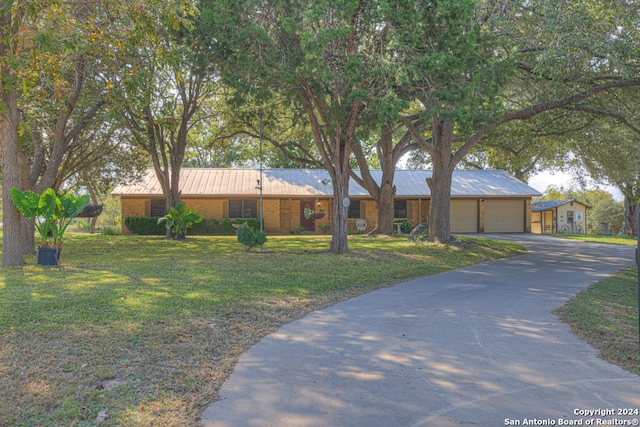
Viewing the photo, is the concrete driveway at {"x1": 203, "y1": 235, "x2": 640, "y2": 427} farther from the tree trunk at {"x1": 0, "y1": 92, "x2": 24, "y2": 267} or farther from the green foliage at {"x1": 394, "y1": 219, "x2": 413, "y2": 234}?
the green foliage at {"x1": 394, "y1": 219, "x2": 413, "y2": 234}

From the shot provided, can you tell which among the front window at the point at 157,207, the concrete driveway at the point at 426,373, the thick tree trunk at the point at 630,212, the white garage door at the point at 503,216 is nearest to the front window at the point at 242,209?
the front window at the point at 157,207

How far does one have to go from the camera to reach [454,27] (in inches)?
448

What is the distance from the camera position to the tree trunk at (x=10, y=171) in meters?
12.1

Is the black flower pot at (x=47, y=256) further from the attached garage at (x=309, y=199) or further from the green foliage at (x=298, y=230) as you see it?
the green foliage at (x=298, y=230)

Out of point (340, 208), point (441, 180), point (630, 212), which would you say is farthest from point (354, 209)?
point (630, 212)

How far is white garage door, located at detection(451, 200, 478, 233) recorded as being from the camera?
30.5 metres

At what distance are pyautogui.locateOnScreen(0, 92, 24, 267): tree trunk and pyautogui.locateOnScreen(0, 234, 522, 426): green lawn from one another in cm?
133

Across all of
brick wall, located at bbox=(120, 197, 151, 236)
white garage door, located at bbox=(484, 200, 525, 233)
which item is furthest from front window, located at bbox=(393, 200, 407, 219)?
brick wall, located at bbox=(120, 197, 151, 236)

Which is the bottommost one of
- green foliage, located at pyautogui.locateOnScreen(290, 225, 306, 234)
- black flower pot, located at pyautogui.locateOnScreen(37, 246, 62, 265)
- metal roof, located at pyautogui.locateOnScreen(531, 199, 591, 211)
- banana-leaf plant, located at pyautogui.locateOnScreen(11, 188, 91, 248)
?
black flower pot, located at pyautogui.locateOnScreen(37, 246, 62, 265)

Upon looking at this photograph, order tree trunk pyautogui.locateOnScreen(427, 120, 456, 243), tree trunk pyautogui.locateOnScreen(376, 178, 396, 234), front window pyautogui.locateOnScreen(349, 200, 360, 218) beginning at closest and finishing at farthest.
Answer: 1. tree trunk pyautogui.locateOnScreen(427, 120, 456, 243)
2. tree trunk pyautogui.locateOnScreen(376, 178, 396, 234)
3. front window pyautogui.locateOnScreen(349, 200, 360, 218)

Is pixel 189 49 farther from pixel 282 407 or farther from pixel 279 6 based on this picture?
pixel 282 407

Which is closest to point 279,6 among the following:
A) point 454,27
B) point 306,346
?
point 454,27

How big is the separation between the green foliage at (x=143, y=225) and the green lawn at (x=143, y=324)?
44.3 ft

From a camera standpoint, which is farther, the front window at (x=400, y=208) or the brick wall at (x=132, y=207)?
the front window at (x=400, y=208)
